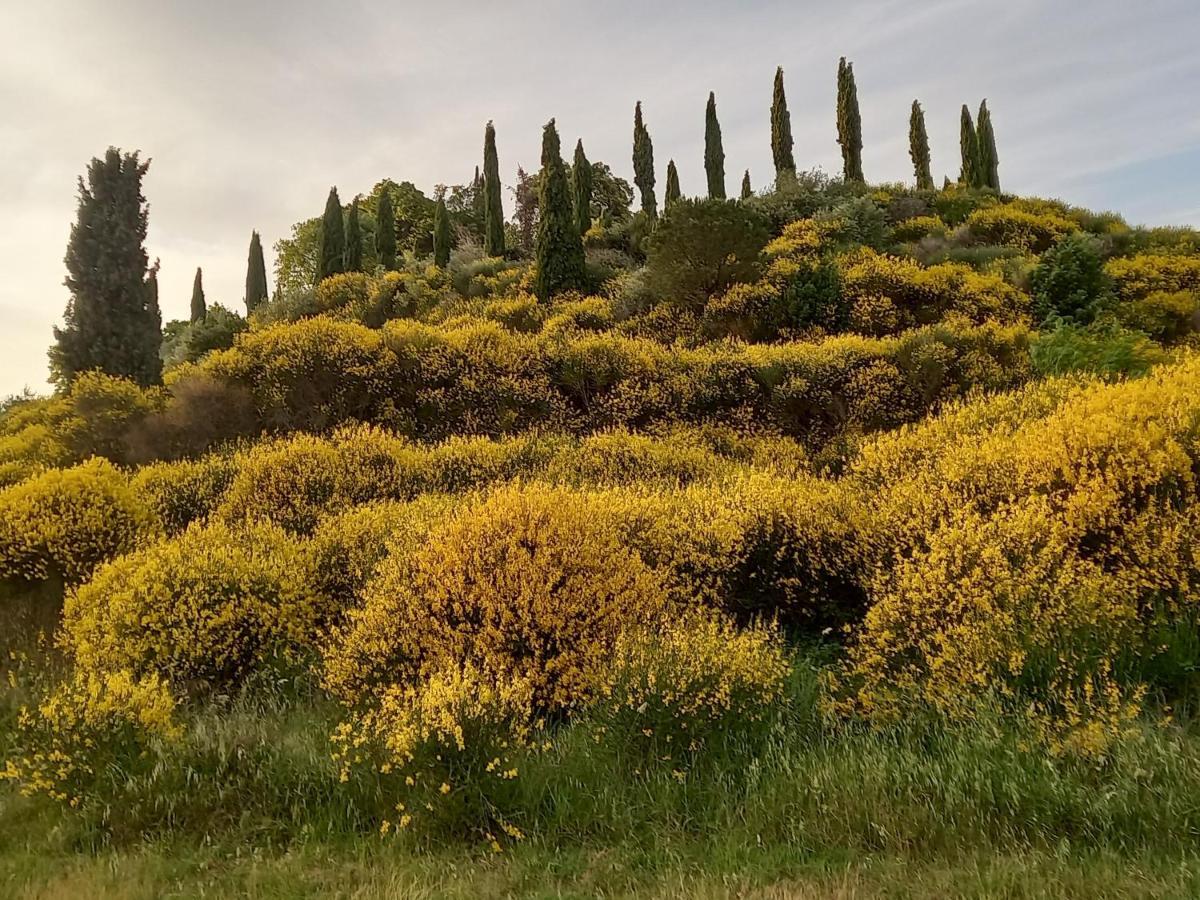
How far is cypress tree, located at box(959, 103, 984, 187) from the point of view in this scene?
112 feet

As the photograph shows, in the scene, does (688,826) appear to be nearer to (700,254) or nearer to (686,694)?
(686,694)

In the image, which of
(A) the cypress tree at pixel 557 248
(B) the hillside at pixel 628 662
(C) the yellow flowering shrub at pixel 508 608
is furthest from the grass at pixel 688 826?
(A) the cypress tree at pixel 557 248

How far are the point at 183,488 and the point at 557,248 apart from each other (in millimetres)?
14984

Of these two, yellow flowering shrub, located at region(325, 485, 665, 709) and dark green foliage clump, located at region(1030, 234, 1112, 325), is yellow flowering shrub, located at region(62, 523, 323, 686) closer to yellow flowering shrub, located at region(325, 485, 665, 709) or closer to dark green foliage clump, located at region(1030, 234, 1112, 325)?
yellow flowering shrub, located at region(325, 485, 665, 709)

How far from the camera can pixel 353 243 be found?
32.5 meters

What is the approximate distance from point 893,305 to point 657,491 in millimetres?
12295

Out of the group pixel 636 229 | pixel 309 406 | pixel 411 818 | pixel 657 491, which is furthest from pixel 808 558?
pixel 636 229

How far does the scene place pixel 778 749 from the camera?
12.5 ft

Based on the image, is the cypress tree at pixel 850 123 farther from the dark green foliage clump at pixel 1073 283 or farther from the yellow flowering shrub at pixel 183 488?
the yellow flowering shrub at pixel 183 488

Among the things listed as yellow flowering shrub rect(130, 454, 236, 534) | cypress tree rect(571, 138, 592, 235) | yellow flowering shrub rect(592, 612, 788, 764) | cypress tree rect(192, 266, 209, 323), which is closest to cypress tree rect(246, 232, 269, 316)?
cypress tree rect(192, 266, 209, 323)

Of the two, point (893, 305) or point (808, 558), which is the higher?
point (893, 305)

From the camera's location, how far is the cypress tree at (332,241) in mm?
31266

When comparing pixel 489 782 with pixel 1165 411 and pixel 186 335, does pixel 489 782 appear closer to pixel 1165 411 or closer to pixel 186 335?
pixel 1165 411

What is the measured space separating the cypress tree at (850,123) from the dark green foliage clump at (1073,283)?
64.7 ft
